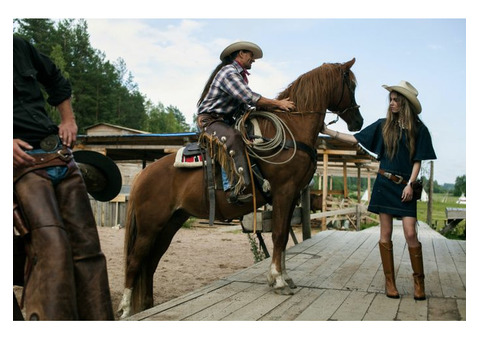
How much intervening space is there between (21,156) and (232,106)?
229 cm

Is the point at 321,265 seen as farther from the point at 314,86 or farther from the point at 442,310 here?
the point at 314,86

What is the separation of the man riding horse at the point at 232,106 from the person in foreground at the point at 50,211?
1.62m

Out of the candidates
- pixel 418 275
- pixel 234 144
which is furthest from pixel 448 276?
pixel 234 144

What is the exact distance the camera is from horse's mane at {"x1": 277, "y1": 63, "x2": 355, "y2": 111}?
3.97m

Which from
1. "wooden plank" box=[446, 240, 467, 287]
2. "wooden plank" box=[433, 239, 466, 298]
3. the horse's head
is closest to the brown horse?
the horse's head

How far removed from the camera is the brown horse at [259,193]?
3805 millimetres

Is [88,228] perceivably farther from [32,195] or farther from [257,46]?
[257,46]

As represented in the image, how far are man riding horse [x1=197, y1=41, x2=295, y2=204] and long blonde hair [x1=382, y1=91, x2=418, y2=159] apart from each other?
36.3 inches

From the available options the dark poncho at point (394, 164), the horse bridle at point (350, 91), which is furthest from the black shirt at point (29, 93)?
the horse bridle at point (350, 91)

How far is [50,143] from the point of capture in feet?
7.30

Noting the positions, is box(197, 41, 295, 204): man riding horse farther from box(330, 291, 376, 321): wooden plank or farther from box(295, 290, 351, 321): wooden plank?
box(330, 291, 376, 321): wooden plank

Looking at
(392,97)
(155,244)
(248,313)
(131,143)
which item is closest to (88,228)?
(248,313)

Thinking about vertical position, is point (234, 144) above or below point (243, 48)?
below
